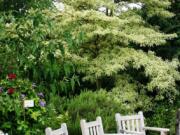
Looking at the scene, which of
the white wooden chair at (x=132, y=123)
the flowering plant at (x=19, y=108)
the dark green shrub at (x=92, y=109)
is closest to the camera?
the flowering plant at (x=19, y=108)

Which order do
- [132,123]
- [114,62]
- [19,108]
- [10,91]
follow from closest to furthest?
[19,108], [10,91], [132,123], [114,62]

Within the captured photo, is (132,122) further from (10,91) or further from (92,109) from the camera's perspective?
(10,91)

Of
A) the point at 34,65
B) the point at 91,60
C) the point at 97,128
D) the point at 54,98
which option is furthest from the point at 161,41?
the point at 34,65

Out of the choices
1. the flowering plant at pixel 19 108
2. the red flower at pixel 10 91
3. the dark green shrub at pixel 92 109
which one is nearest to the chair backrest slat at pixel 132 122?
the dark green shrub at pixel 92 109

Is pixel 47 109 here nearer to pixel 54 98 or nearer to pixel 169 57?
pixel 54 98

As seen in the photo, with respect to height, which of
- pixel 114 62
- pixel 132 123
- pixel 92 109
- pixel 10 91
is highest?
pixel 10 91

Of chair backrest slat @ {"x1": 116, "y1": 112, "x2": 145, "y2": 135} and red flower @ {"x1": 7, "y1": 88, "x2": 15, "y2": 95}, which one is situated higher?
red flower @ {"x1": 7, "y1": 88, "x2": 15, "y2": 95}

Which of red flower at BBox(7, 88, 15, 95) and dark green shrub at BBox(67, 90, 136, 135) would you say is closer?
red flower at BBox(7, 88, 15, 95)

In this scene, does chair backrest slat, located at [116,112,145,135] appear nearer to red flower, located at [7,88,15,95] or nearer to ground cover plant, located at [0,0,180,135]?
ground cover plant, located at [0,0,180,135]

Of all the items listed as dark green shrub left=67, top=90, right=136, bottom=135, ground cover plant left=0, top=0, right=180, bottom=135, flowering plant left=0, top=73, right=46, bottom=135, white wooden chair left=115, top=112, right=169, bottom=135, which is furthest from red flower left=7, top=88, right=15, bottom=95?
white wooden chair left=115, top=112, right=169, bottom=135

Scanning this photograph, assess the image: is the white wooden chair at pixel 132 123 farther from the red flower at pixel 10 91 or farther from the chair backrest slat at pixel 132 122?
the red flower at pixel 10 91

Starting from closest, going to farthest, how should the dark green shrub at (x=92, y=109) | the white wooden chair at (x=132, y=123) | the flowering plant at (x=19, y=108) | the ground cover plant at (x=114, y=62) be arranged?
1. the flowering plant at (x=19, y=108)
2. the white wooden chair at (x=132, y=123)
3. the dark green shrub at (x=92, y=109)
4. the ground cover plant at (x=114, y=62)

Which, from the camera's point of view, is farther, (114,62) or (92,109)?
(114,62)

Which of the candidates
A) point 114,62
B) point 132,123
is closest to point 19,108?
point 132,123
